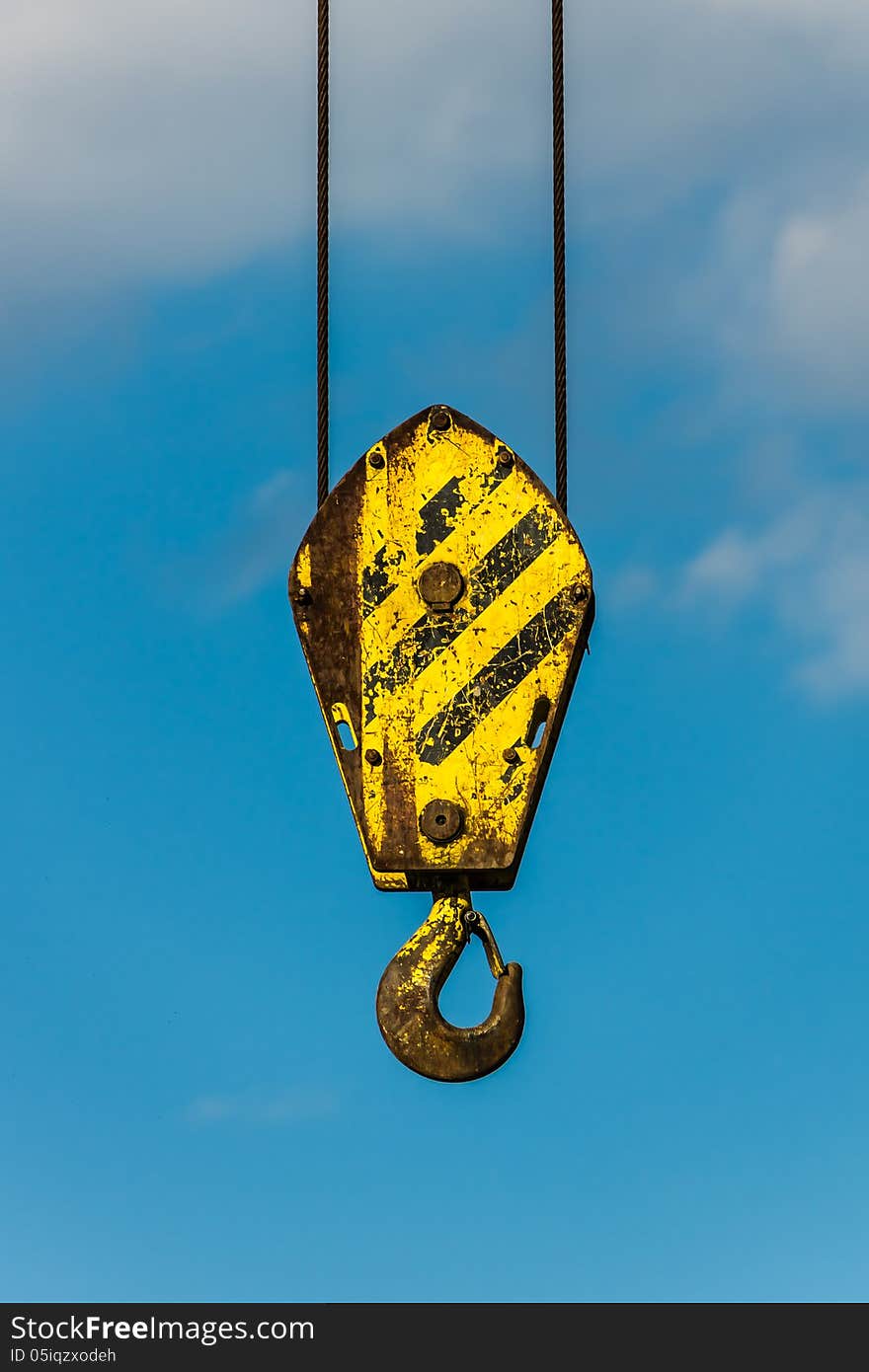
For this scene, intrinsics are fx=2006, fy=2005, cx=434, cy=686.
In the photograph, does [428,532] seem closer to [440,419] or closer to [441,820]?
[440,419]

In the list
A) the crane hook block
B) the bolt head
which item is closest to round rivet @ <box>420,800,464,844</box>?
the crane hook block

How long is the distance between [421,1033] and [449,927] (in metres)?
0.20

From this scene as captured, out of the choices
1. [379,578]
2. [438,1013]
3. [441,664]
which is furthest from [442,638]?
[438,1013]

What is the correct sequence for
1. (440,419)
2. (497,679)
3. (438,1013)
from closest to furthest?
(438,1013) → (497,679) → (440,419)

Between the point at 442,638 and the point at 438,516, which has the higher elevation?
the point at 438,516

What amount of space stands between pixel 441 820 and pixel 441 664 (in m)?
0.30

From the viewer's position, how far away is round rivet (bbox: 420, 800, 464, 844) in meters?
3.63

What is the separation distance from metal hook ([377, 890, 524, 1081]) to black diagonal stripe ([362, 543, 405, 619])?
1.97 ft

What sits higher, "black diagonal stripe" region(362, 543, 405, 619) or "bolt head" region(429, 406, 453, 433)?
"bolt head" region(429, 406, 453, 433)

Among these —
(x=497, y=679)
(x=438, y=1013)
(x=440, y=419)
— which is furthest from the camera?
(x=440, y=419)

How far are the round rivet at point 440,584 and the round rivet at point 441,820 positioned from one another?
376 millimetres

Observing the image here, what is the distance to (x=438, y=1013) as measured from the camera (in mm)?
3570

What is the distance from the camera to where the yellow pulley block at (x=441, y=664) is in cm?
362

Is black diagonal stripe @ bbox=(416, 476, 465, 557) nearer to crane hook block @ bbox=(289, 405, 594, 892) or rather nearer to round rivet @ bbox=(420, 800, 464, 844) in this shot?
crane hook block @ bbox=(289, 405, 594, 892)
